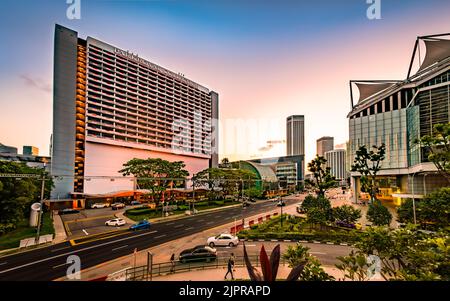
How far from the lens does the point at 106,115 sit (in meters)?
44.4

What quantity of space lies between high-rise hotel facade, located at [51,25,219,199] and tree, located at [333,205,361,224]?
31727mm

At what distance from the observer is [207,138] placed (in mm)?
68562

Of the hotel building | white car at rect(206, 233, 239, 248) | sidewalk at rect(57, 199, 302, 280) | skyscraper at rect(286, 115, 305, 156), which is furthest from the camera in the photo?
skyscraper at rect(286, 115, 305, 156)

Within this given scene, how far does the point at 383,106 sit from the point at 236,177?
3163 cm

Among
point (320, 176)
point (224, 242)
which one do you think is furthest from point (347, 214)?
point (224, 242)

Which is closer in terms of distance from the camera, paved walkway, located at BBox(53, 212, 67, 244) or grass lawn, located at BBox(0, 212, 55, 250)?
grass lawn, located at BBox(0, 212, 55, 250)

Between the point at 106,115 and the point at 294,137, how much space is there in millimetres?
86721

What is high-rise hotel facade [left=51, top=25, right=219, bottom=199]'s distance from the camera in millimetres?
38781

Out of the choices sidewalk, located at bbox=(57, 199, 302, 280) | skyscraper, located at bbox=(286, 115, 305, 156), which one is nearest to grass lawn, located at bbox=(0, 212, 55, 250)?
sidewalk, located at bbox=(57, 199, 302, 280)

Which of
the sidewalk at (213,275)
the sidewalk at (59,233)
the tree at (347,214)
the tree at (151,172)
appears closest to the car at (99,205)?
the tree at (151,172)

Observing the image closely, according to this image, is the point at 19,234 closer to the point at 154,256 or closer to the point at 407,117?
the point at 154,256

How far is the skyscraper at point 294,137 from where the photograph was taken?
98.6 m

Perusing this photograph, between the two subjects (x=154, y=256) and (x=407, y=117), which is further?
(x=407, y=117)

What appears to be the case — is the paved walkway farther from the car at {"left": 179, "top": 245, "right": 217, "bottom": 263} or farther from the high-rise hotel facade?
the car at {"left": 179, "top": 245, "right": 217, "bottom": 263}
